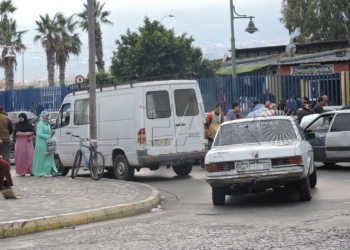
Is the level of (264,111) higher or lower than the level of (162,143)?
higher

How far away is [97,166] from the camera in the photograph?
16.7 meters

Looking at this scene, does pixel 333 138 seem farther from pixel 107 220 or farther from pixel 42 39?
pixel 42 39

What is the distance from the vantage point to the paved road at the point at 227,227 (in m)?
8.00

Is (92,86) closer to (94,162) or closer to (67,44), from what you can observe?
(94,162)

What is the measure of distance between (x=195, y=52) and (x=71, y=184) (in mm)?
35059

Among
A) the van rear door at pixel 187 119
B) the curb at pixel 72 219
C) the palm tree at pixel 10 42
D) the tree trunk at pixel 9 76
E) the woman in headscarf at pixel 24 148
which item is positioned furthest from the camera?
the tree trunk at pixel 9 76

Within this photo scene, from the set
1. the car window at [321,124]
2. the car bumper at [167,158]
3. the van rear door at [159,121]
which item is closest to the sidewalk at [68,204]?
the car bumper at [167,158]

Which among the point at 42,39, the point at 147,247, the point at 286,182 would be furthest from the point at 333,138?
the point at 42,39

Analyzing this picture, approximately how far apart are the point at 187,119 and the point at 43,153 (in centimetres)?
396

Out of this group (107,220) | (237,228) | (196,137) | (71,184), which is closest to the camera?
(237,228)

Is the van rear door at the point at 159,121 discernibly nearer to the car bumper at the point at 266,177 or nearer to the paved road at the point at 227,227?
the paved road at the point at 227,227

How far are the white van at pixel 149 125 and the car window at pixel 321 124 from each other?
3.07m

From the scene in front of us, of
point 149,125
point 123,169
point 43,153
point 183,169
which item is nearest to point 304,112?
point 183,169

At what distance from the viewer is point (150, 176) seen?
18.6 meters
